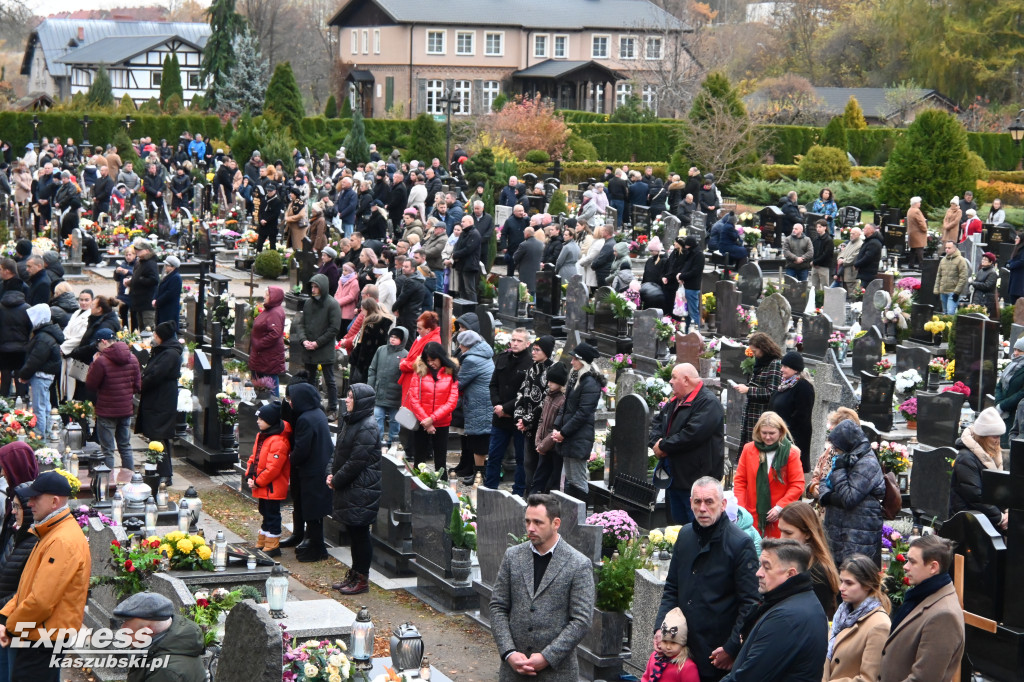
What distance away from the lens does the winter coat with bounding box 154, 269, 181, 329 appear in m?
18.2

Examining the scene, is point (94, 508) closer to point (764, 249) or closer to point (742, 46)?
point (764, 249)

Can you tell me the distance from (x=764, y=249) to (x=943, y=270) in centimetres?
1049

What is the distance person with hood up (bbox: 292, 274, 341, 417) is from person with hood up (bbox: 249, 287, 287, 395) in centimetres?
49

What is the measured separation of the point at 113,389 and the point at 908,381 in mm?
9716

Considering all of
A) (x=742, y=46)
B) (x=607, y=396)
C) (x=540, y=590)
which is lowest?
(x=607, y=396)

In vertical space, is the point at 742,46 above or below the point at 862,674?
above

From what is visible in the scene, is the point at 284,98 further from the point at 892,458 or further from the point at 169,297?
the point at 892,458

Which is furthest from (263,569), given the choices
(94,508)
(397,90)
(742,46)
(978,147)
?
(742,46)

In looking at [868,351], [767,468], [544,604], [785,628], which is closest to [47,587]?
[544,604]

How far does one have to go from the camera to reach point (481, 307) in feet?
65.9

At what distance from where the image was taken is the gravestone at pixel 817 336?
61.4 ft

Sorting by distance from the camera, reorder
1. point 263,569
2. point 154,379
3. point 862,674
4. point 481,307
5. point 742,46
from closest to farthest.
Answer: point 862,674
point 263,569
point 154,379
point 481,307
point 742,46

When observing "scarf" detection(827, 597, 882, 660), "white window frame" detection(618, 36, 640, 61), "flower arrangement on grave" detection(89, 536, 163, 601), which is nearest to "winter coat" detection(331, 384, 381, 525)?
"flower arrangement on grave" detection(89, 536, 163, 601)

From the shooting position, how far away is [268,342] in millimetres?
16188
